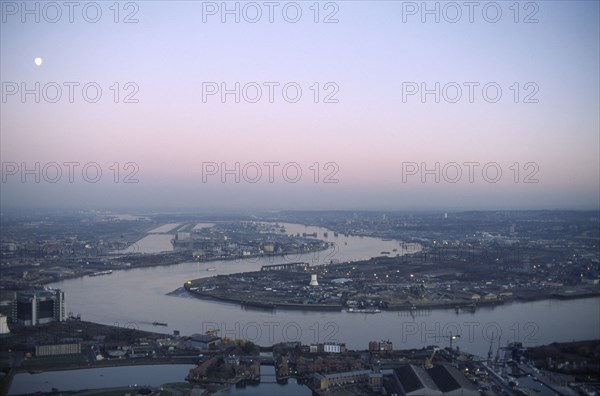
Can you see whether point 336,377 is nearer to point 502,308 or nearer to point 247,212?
point 502,308

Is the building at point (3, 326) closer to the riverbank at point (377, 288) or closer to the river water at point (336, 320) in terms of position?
the river water at point (336, 320)

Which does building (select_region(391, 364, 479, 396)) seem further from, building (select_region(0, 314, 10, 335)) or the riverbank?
building (select_region(0, 314, 10, 335))

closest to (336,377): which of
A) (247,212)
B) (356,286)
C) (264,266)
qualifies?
(356,286)

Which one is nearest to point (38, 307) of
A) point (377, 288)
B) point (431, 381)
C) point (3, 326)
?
point (3, 326)

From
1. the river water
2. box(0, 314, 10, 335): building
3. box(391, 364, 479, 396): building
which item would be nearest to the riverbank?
the river water

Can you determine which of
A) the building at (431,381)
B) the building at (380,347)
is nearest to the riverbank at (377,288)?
the building at (380,347)
